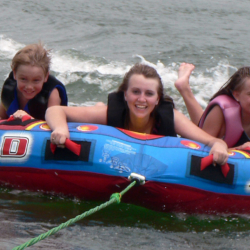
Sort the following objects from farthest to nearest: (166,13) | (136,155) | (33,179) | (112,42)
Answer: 1. (166,13)
2. (112,42)
3. (33,179)
4. (136,155)

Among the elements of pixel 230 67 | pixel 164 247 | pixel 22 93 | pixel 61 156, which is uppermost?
pixel 230 67

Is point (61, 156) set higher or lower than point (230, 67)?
lower

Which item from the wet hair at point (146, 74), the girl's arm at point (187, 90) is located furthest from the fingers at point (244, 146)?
the girl's arm at point (187, 90)

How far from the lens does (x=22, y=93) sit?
3.53 metres

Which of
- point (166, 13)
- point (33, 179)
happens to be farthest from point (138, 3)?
point (33, 179)

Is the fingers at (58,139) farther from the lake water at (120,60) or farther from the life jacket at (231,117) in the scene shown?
the life jacket at (231,117)

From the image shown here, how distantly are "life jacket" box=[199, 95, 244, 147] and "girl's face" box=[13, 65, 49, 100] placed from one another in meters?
1.30

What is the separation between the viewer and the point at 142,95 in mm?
3006

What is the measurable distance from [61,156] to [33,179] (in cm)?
28

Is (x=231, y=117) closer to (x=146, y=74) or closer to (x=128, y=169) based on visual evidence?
(x=146, y=74)

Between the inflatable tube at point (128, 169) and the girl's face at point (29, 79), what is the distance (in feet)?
1.52

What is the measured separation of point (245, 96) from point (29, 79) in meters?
1.58

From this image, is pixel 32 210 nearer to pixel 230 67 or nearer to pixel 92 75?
pixel 92 75

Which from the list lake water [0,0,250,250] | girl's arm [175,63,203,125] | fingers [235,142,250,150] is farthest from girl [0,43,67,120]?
fingers [235,142,250,150]
